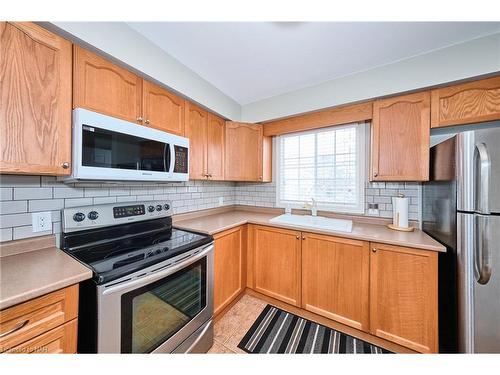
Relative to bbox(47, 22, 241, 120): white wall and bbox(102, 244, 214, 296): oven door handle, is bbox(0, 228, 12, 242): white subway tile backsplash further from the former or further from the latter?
bbox(47, 22, 241, 120): white wall

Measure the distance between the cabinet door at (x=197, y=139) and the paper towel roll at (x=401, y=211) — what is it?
191 cm

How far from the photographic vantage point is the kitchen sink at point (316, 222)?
1784mm

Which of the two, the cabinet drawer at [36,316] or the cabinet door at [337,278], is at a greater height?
the cabinet drawer at [36,316]

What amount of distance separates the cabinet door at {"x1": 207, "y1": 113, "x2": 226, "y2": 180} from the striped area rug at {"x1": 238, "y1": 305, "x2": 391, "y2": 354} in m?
1.56

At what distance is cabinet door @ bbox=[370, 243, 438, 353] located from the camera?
1313 millimetres

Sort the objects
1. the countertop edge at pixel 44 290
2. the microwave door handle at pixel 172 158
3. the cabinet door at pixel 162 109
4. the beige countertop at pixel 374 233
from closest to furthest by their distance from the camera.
Result: the countertop edge at pixel 44 290
the beige countertop at pixel 374 233
the cabinet door at pixel 162 109
the microwave door handle at pixel 172 158

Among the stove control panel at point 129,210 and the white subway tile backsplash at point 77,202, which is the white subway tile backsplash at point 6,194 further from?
the stove control panel at point 129,210

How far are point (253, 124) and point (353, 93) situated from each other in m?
1.19

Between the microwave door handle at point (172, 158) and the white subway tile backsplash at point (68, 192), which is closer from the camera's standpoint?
the white subway tile backsplash at point (68, 192)

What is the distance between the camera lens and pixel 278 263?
77.6 inches

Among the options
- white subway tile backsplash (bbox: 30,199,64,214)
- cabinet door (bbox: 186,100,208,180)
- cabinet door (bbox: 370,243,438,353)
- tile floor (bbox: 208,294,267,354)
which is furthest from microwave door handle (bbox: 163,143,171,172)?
cabinet door (bbox: 370,243,438,353)

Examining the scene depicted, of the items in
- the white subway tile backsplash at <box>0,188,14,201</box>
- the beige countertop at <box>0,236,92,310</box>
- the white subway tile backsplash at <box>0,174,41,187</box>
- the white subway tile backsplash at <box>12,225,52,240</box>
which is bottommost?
the beige countertop at <box>0,236,92,310</box>

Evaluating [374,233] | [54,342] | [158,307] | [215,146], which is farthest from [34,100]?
[374,233]

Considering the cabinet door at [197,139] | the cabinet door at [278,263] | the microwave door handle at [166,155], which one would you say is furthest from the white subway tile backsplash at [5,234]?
the cabinet door at [278,263]
